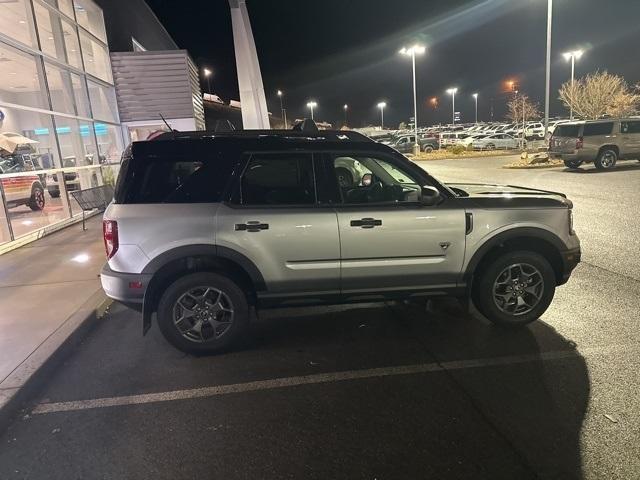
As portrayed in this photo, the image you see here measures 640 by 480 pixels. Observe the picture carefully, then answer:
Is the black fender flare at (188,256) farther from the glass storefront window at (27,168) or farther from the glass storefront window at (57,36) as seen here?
the glass storefront window at (57,36)

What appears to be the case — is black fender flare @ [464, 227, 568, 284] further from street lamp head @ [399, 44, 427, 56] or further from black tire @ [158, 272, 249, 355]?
street lamp head @ [399, 44, 427, 56]

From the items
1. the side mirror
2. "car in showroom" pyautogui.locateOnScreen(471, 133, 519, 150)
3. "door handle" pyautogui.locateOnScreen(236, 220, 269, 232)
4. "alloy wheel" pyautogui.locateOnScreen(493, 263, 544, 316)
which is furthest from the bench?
"car in showroom" pyautogui.locateOnScreen(471, 133, 519, 150)

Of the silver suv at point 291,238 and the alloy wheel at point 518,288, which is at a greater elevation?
the silver suv at point 291,238

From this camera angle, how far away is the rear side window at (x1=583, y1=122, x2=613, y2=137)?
17.5m

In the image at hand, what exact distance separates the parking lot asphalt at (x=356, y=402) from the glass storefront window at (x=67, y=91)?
897 centimetres

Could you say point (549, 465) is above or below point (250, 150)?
below

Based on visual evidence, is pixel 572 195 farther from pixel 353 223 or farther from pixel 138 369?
pixel 138 369

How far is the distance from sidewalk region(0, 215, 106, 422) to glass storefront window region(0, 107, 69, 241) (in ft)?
3.44

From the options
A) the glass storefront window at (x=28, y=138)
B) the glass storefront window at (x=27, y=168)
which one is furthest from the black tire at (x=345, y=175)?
the glass storefront window at (x=28, y=138)

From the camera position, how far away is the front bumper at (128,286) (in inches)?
164

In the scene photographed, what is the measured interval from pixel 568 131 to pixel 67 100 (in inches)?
658

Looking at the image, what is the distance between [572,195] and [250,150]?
10.8 m

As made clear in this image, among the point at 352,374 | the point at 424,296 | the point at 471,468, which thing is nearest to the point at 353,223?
the point at 424,296

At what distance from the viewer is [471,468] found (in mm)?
2705
